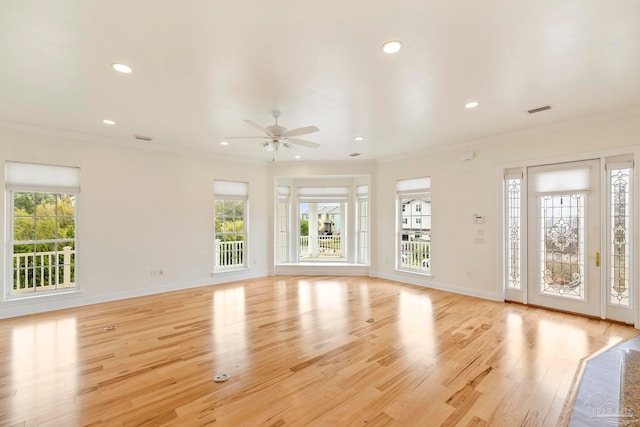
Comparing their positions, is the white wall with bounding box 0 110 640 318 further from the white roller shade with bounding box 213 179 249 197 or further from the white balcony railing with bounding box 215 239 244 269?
the white balcony railing with bounding box 215 239 244 269

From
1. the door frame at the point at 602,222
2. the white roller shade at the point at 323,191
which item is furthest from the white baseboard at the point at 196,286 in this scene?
the white roller shade at the point at 323,191

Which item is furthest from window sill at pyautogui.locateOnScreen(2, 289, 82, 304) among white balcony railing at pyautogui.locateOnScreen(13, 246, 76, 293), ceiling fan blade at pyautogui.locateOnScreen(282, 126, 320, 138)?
ceiling fan blade at pyautogui.locateOnScreen(282, 126, 320, 138)

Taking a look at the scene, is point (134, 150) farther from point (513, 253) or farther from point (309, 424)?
point (513, 253)

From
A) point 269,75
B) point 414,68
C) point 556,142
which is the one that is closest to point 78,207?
point 269,75

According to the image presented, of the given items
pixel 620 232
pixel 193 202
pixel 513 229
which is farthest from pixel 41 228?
pixel 620 232

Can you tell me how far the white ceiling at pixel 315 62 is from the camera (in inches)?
78.3

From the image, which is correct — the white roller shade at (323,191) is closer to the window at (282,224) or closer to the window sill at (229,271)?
the window at (282,224)

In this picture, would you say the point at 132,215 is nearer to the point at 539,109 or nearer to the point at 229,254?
the point at 229,254

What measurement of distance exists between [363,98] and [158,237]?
4638 millimetres

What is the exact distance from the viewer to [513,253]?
4969mm

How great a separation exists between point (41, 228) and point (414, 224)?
22.5ft

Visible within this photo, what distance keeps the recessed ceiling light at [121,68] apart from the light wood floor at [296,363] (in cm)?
285

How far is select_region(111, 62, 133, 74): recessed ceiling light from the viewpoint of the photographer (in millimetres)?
2652

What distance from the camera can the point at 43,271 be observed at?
4.67 metres
